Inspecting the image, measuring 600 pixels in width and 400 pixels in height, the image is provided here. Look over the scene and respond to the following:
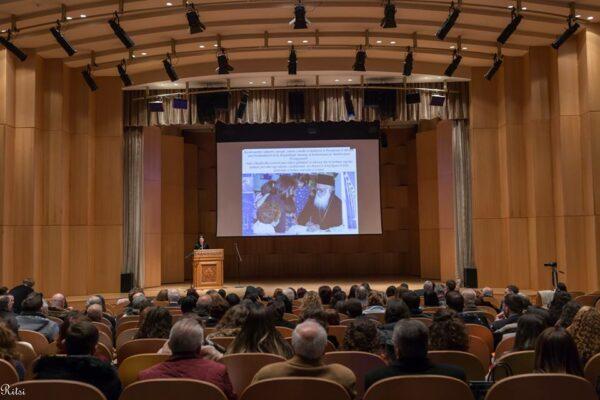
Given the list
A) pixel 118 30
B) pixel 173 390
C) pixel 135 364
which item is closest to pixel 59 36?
pixel 118 30

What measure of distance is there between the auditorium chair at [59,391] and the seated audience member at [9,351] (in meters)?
0.89

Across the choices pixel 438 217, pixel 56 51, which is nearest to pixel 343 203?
pixel 438 217

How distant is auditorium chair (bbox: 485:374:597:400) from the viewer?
2.41 m

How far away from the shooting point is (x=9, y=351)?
3.31 m

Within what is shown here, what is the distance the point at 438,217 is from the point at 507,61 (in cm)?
490

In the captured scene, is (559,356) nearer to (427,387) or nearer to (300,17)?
(427,387)

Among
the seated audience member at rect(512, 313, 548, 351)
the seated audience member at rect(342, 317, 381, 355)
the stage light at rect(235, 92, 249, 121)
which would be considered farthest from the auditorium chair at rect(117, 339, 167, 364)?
the stage light at rect(235, 92, 249, 121)

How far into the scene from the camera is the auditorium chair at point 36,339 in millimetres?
4492

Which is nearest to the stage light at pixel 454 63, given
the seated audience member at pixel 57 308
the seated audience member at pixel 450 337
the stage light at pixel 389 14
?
the stage light at pixel 389 14

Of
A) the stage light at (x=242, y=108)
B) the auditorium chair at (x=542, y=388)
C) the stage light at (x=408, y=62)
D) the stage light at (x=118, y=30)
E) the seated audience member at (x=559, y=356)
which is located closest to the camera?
the auditorium chair at (x=542, y=388)

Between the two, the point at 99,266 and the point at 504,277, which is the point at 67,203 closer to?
the point at 99,266

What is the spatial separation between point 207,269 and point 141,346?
9.99m

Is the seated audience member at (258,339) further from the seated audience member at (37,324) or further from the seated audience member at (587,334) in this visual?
the seated audience member at (37,324)

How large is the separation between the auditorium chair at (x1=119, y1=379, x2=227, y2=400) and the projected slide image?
37.3 feet
